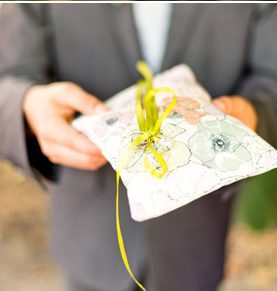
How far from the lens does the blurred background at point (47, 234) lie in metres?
0.81

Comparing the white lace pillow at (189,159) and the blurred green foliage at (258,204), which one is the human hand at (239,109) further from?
the blurred green foliage at (258,204)

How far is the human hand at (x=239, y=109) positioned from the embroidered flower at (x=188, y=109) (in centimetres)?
3

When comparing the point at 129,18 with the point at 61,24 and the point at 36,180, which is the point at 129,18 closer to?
the point at 61,24

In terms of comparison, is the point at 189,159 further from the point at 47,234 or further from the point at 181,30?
the point at 47,234

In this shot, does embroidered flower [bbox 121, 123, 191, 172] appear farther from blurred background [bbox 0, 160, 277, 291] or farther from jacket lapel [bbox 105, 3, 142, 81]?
blurred background [bbox 0, 160, 277, 291]

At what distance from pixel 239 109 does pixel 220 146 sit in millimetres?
98

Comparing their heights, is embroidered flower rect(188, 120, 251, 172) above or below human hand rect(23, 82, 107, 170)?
above

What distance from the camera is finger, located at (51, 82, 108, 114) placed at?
35 centimetres

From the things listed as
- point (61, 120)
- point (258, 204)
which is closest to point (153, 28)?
point (61, 120)

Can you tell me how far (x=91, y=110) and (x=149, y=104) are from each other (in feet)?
0.29

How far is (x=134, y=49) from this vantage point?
0.41m

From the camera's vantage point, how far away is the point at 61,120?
363mm

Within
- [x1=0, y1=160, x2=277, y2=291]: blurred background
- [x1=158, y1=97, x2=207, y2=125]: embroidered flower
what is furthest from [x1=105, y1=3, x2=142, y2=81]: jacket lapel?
[x1=0, y1=160, x2=277, y2=291]: blurred background

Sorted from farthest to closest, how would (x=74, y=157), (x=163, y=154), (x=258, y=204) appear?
(x=258, y=204) → (x=74, y=157) → (x=163, y=154)
